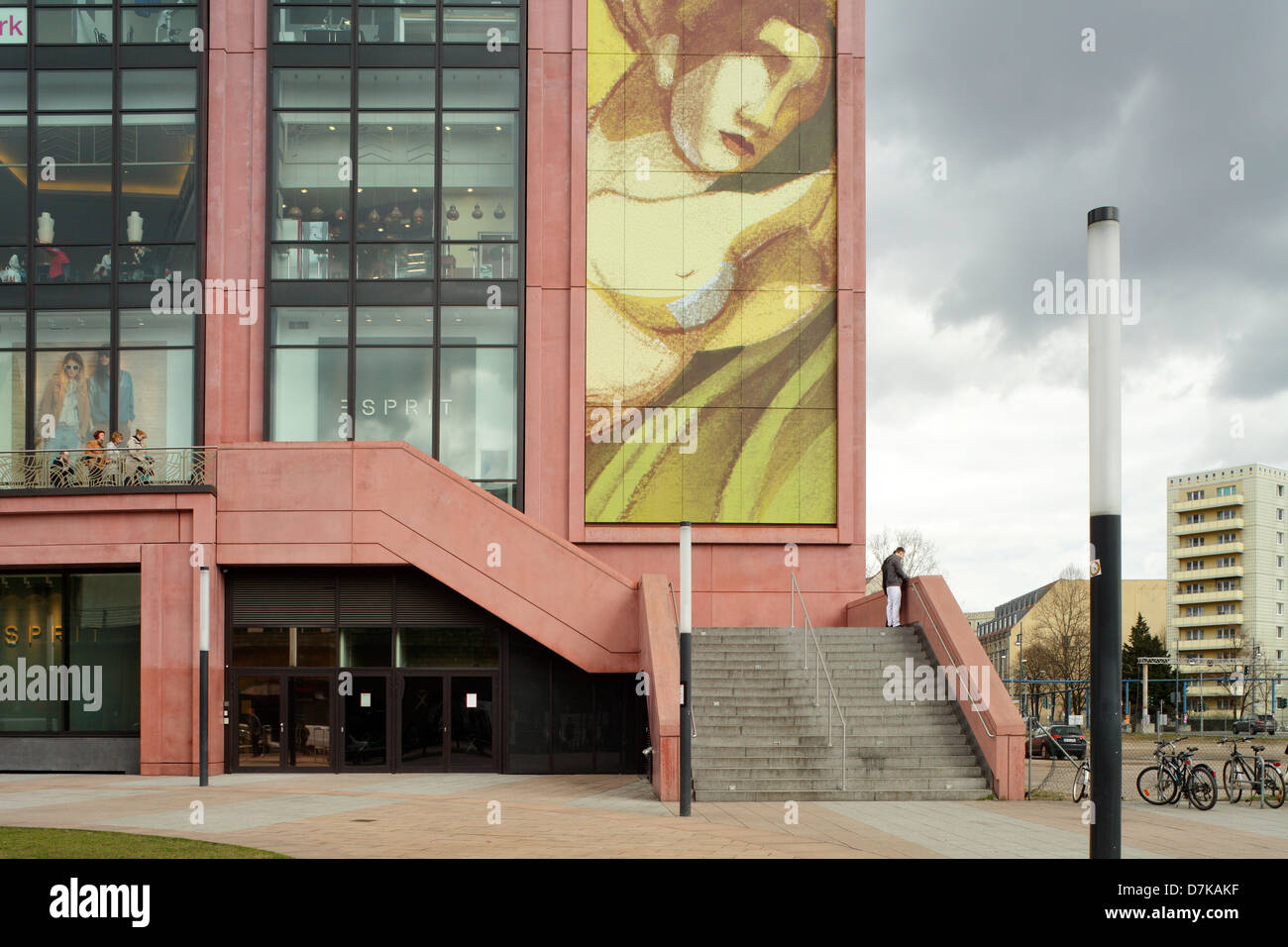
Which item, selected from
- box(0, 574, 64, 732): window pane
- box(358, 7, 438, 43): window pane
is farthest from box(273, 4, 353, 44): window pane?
box(0, 574, 64, 732): window pane

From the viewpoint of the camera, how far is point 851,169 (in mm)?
27859

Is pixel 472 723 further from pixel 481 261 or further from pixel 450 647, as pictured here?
pixel 481 261

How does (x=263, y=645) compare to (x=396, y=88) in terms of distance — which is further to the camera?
(x=396, y=88)

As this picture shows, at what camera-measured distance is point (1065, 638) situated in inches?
3270

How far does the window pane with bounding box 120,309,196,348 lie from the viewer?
1060 inches

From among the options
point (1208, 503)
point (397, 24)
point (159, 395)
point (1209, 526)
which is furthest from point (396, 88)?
point (1208, 503)

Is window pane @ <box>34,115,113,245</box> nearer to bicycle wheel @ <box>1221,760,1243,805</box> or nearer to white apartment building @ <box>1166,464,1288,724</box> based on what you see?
bicycle wheel @ <box>1221,760,1243,805</box>

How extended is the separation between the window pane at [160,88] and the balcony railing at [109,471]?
312 inches

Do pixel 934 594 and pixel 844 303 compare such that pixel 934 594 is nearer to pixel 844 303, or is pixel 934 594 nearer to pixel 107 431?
pixel 844 303

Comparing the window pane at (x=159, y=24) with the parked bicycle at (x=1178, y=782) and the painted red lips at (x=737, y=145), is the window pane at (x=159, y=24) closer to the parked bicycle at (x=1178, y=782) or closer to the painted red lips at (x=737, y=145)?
the painted red lips at (x=737, y=145)

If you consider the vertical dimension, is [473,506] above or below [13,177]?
below

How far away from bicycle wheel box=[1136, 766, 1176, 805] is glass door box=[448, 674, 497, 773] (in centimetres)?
1250

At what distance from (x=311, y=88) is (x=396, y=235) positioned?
3.94 meters
